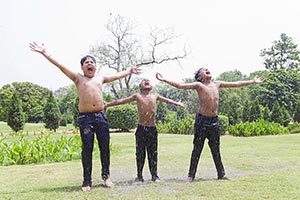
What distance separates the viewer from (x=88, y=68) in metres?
5.18

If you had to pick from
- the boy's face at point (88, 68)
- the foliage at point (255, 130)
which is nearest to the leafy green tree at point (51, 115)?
the foliage at point (255, 130)

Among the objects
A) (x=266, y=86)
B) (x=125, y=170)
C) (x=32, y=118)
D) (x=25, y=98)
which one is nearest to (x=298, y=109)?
(x=266, y=86)

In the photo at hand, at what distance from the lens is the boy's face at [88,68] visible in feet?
17.0

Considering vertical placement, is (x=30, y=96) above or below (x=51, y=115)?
above

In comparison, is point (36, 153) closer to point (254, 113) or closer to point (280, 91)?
point (254, 113)

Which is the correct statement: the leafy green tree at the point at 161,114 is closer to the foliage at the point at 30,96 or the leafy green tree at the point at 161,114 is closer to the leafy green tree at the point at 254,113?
the leafy green tree at the point at 254,113

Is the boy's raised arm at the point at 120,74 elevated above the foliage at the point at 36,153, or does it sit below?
above

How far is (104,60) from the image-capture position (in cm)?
2642

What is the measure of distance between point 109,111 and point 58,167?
1242 centimetres

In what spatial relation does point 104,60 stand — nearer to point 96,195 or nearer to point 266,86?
point 266,86

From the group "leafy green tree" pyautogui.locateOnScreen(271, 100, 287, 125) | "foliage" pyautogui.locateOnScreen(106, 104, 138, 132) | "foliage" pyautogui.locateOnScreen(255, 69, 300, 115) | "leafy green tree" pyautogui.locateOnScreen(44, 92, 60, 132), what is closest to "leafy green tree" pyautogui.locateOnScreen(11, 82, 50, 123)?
"leafy green tree" pyautogui.locateOnScreen(44, 92, 60, 132)

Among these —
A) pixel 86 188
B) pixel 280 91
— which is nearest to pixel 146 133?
pixel 86 188

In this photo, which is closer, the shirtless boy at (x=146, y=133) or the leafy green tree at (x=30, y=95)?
the shirtless boy at (x=146, y=133)

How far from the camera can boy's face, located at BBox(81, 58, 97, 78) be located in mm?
5172
